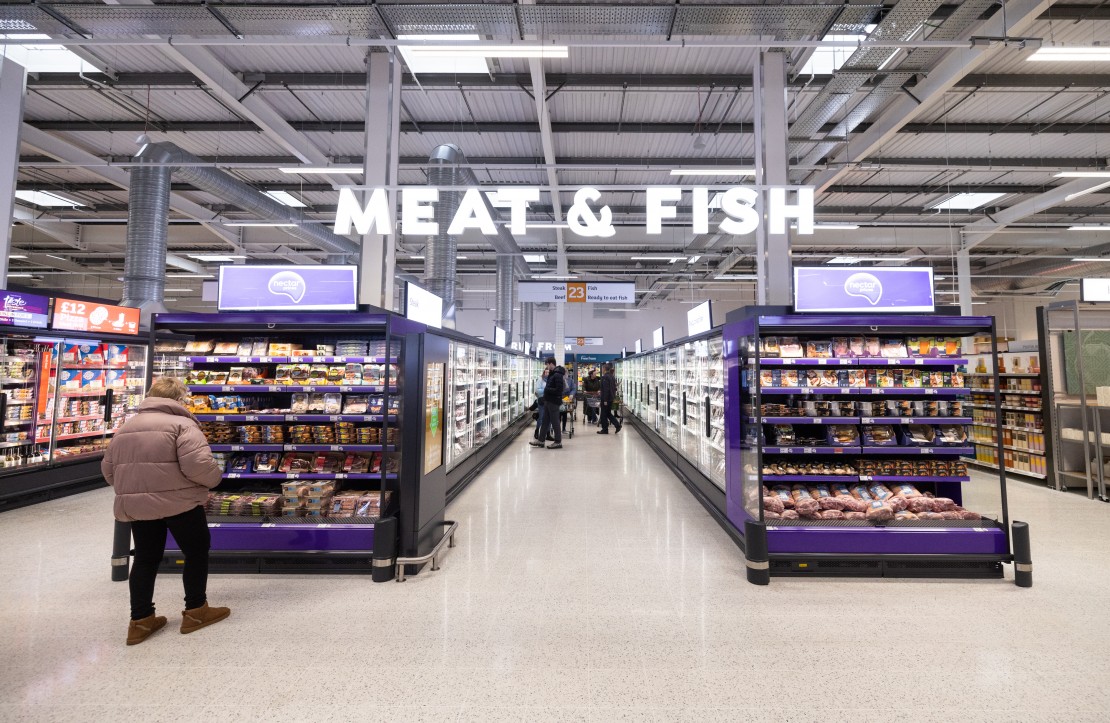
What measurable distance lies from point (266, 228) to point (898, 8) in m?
15.7

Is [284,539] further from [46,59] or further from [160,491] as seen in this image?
[46,59]

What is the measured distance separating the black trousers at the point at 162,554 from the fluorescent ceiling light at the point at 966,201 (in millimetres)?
15138

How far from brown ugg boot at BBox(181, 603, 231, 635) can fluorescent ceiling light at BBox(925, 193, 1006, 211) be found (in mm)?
15220

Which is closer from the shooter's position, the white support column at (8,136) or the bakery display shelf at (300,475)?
the bakery display shelf at (300,475)

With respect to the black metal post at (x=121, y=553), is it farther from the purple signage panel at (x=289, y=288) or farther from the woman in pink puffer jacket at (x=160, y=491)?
the purple signage panel at (x=289, y=288)

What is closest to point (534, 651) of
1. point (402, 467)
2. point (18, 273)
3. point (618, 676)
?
point (618, 676)

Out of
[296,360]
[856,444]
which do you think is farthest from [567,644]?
[296,360]

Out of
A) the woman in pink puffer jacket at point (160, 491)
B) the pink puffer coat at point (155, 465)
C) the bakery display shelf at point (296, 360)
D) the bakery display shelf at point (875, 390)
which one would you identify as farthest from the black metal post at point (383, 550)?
the bakery display shelf at point (875, 390)

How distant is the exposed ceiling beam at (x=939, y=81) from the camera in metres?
5.23

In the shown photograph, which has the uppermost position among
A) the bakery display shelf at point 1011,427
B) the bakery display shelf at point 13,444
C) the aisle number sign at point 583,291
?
the aisle number sign at point 583,291

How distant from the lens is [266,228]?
46.8 ft

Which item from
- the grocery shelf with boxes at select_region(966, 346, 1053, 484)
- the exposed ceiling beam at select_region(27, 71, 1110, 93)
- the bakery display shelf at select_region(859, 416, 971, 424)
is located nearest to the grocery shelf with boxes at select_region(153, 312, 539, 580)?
the bakery display shelf at select_region(859, 416, 971, 424)

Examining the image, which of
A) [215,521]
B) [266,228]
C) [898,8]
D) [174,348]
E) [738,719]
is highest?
Result: [266,228]

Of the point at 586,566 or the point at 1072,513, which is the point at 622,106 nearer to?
the point at 586,566
